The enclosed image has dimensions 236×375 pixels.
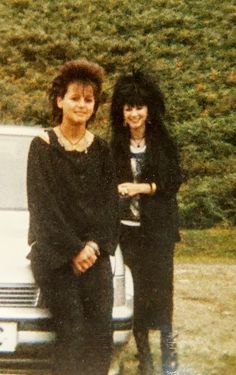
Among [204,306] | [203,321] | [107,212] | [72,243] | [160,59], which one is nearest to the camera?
[72,243]

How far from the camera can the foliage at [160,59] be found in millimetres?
15773

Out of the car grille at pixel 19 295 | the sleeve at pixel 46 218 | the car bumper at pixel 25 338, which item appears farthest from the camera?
the car grille at pixel 19 295

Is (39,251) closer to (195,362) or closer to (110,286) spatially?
(110,286)

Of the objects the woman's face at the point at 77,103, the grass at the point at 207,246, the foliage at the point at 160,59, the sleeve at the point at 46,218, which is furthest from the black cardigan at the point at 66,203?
the foliage at the point at 160,59

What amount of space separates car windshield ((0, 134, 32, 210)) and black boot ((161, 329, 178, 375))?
1.18m

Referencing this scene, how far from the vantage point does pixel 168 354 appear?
522cm

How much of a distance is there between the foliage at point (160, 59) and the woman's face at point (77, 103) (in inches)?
391

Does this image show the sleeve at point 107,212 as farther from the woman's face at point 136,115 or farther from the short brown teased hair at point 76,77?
the woman's face at point 136,115

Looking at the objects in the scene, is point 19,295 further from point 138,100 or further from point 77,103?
point 138,100

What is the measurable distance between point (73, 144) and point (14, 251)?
0.72m

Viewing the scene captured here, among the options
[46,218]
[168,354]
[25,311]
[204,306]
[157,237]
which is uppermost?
[46,218]

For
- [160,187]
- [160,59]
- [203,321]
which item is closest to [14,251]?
[160,187]

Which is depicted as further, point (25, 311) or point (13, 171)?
point (13, 171)

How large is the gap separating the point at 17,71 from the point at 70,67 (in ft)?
50.7
